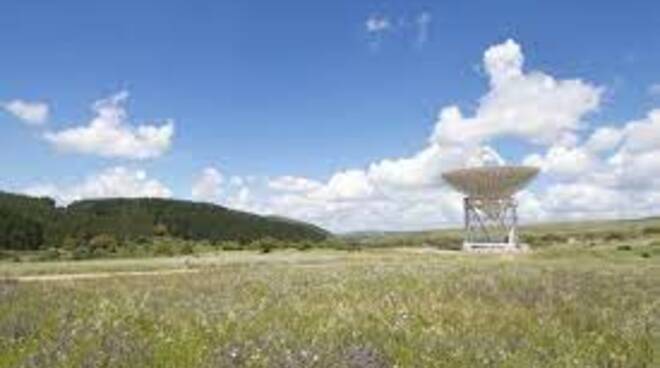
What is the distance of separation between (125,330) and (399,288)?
52.5 ft

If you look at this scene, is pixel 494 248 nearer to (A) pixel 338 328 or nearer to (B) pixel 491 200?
(B) pixel 491 200

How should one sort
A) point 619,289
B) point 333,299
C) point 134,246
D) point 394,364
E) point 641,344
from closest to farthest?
point 394,364 → point 641,344 → point 333,299 → point 619,289 → point 134,246

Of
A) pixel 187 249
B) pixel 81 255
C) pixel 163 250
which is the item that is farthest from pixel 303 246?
pixel 81 255

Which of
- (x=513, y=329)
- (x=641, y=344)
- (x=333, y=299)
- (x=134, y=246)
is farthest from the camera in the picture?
(x=134, y=246)

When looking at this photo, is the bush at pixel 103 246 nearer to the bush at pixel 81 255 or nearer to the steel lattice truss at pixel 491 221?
the bush at pixel 81 255

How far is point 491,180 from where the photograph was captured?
109250mm

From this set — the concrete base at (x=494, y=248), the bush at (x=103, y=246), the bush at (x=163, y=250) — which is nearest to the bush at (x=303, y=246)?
the bush at (x=163, y=250)

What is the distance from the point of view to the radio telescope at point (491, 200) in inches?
4240

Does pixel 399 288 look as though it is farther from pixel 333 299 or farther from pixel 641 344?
pixel 641 344

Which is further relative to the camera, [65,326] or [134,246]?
[134,246]

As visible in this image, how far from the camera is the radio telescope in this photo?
108 m

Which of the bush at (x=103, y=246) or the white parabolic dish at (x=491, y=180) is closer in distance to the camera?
the white parabolic dish at (x=491, y=180)

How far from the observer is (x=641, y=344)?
16.3m

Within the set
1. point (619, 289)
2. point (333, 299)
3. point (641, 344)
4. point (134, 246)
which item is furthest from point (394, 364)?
point (134, 246)
